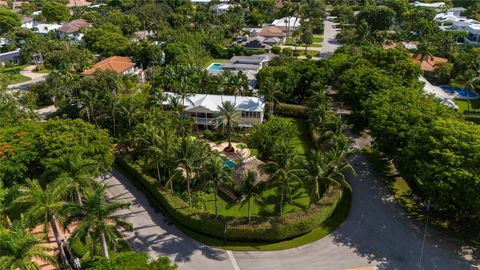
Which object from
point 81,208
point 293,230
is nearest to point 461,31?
point 293,230

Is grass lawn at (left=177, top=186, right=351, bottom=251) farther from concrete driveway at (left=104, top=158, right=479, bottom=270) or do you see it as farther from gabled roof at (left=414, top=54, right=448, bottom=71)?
gabled roof at (left=414, top=54, right=448, bottom=71)

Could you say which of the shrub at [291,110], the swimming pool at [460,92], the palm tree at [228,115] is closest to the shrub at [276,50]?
the shrub at [291,110]

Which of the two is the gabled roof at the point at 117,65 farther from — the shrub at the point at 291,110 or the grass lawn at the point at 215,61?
the shrub at the point at 291,110

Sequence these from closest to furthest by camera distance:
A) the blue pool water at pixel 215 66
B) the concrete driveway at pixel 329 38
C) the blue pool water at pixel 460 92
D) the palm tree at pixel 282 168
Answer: the palm tree at pixel 282 168 → the blue pool water at pixel 460 92 → the blue pool water at pixel 215 66 → the concrete driveway at pixel 329 38

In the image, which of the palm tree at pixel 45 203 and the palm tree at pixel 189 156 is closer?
the palm tree at pixel 45 203

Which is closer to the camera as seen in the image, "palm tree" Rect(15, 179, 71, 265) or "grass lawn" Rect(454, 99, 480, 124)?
"palm tree" Rect(15, 179, 71, 265)

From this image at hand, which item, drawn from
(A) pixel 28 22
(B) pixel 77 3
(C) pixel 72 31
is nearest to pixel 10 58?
(C) pixel 72 31

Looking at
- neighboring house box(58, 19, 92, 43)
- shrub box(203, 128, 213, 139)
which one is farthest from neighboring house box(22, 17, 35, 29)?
shrub box(203, 128, 213, 139)
